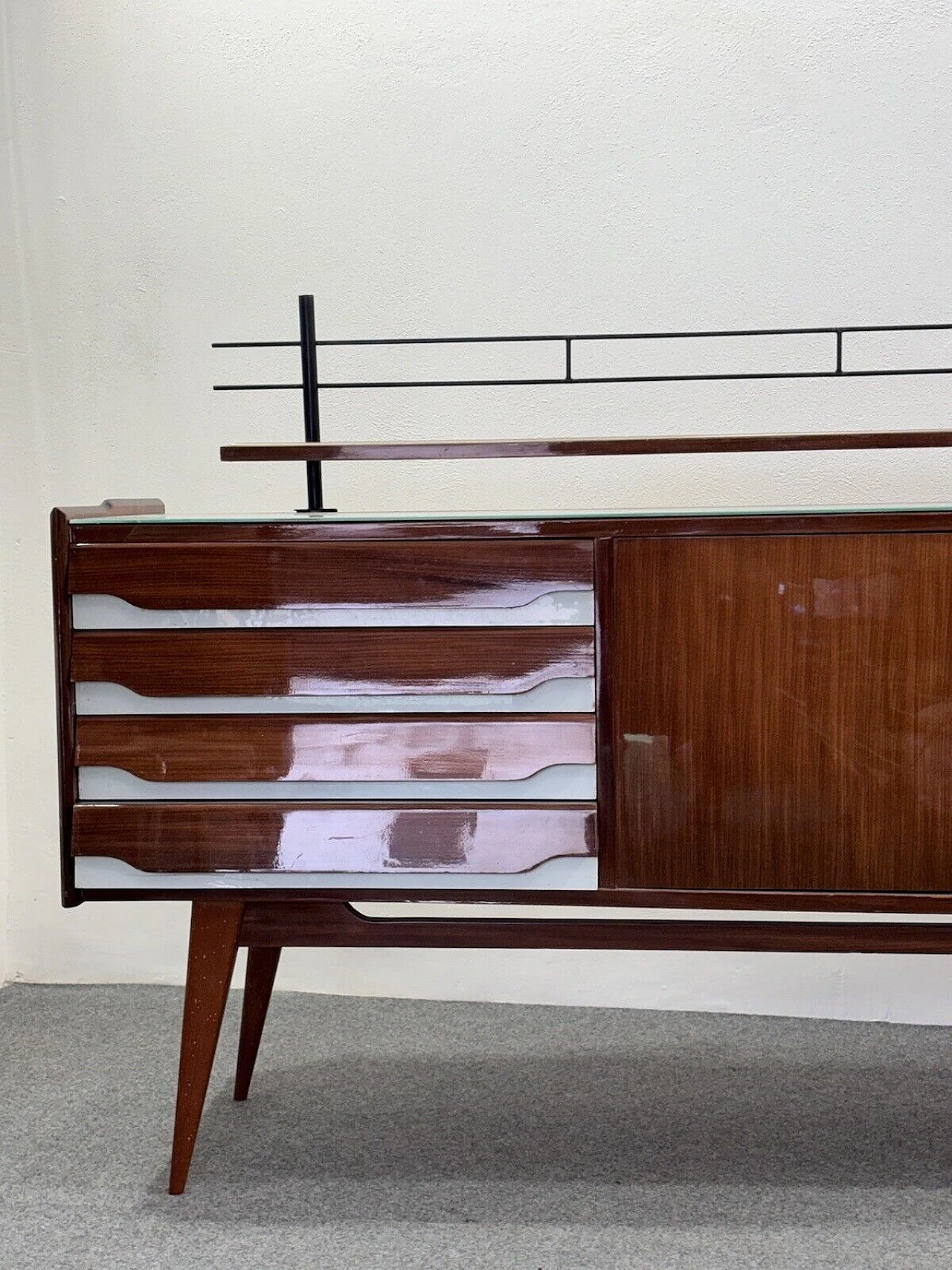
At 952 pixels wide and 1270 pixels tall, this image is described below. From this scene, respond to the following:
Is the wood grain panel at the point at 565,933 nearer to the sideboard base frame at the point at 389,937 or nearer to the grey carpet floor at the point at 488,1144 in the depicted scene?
the sideboard base frame at the point at 389,937

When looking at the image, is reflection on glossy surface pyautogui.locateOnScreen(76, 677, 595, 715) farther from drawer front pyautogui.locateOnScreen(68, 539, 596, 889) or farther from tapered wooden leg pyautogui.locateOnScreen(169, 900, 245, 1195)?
tapered wooden leg pyautogui.locateOnScreen(169, 900, 245, 1195)

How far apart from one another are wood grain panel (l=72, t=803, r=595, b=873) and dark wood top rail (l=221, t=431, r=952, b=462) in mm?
438

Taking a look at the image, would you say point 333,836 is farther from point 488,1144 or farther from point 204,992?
point 488,1144

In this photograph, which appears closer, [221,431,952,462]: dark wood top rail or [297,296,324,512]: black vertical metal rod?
[221,431,952,462]: dark wood top rail

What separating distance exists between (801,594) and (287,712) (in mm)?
603

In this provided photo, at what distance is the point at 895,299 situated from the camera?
2207mm

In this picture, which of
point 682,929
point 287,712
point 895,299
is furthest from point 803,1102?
point 895,299

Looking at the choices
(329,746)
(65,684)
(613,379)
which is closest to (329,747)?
(329,746)

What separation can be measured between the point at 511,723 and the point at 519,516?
239 millimetres

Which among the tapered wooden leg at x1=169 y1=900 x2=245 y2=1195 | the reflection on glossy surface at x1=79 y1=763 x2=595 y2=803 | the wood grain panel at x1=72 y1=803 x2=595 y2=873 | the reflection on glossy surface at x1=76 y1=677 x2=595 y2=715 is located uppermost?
the reflection on glossy surface at x1=76 y1=677 x2=595 y2=715

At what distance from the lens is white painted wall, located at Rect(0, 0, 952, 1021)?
222 centimetres

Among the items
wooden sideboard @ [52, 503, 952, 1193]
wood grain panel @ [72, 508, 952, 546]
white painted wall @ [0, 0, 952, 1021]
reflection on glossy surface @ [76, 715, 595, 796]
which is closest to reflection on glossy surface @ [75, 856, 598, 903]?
wooden sideboard @ [52, 503, 952, 1193]

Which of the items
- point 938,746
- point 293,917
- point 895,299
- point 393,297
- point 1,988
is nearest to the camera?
point 938,746

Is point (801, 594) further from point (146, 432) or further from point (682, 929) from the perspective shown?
point (146, 432)
